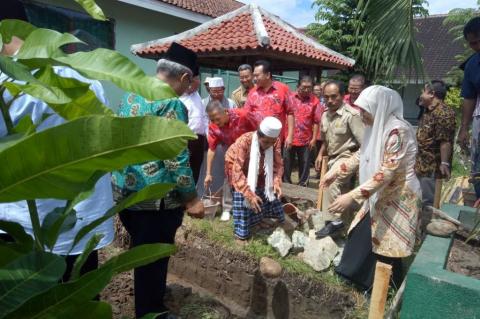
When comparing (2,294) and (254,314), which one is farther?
(254,314)

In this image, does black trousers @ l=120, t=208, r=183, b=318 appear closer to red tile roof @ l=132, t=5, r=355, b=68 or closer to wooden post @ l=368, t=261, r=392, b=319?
wooden post @ l=368, t=261, r=392, b=319

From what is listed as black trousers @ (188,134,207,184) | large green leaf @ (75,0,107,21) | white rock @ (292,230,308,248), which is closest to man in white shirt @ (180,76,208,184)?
black trousers @ (188,134,207,184)

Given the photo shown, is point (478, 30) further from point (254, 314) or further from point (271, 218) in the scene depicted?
point (254, 314)

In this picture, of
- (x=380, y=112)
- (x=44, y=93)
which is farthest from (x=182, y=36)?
(x=44, y=93)

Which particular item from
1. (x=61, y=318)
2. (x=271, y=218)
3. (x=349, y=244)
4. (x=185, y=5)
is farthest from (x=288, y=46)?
(x=61, y=318)

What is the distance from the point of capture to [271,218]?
4082mm

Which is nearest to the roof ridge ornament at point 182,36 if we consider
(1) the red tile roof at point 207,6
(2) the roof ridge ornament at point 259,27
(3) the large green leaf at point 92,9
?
(2) the roof ridge ornament at point 259,27

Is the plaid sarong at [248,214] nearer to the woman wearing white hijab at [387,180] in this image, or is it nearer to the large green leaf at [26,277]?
the woman wearing white hijab at [387,180]

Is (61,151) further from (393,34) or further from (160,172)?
(393,34)

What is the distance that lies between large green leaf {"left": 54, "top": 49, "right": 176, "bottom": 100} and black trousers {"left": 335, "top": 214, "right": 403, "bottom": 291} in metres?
2.68

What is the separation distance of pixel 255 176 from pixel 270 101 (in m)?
1.47

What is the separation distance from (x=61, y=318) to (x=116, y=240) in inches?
147

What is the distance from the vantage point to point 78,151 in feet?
2.15

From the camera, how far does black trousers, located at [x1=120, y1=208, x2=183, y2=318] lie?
2.56 metres
